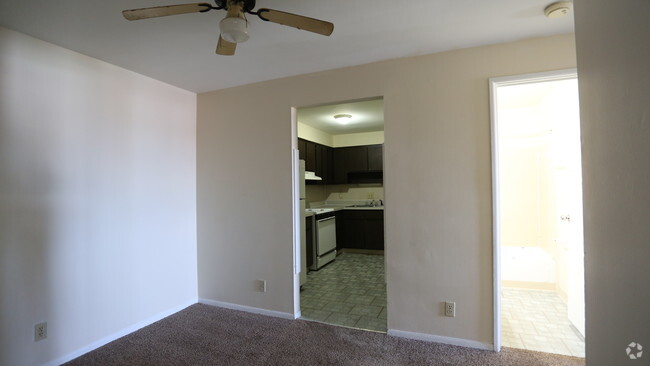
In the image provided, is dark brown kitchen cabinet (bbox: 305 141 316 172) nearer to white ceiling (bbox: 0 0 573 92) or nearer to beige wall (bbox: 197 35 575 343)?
beige wall (bbox: 197 35 575 343)

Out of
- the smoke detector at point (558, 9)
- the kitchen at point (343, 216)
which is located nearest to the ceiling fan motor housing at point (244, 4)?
the smoke detector at point (558, 9)

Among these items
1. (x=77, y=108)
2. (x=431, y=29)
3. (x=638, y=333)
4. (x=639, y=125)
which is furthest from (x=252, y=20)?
(x=638, y=333)

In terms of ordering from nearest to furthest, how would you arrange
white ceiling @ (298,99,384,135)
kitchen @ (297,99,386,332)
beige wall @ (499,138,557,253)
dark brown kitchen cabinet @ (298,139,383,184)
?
kitchen @ (297,99,386,332)
beige wall @ (499,138,557,253)
white ceiling @ (298,99,384,135)
dark brown kitchen cabinet @ (298,139,383,184)

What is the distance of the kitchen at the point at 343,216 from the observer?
3400 millimetres

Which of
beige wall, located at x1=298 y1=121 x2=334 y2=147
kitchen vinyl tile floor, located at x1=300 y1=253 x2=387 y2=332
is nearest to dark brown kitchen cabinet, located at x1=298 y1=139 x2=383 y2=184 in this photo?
beige wall, located at x1=298 y1=121 x2=334 y2=147

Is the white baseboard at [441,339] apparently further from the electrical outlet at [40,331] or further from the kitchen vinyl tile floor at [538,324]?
the electrical outlet at [40,331]

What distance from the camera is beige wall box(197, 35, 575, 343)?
239cm

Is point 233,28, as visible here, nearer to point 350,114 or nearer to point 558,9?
point 558,9

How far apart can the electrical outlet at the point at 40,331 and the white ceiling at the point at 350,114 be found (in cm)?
300

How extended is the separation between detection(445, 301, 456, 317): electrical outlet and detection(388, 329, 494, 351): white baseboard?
0.19 meters

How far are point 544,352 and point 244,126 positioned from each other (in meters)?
3.35

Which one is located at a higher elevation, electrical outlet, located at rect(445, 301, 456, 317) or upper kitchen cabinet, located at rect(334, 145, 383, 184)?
upper kitchen cabinet, located at rect(334, 145, 383, 184)

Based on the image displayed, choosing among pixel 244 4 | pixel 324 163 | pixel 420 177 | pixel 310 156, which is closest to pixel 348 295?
pixel 420 177

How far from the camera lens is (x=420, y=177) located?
258 centimetres
